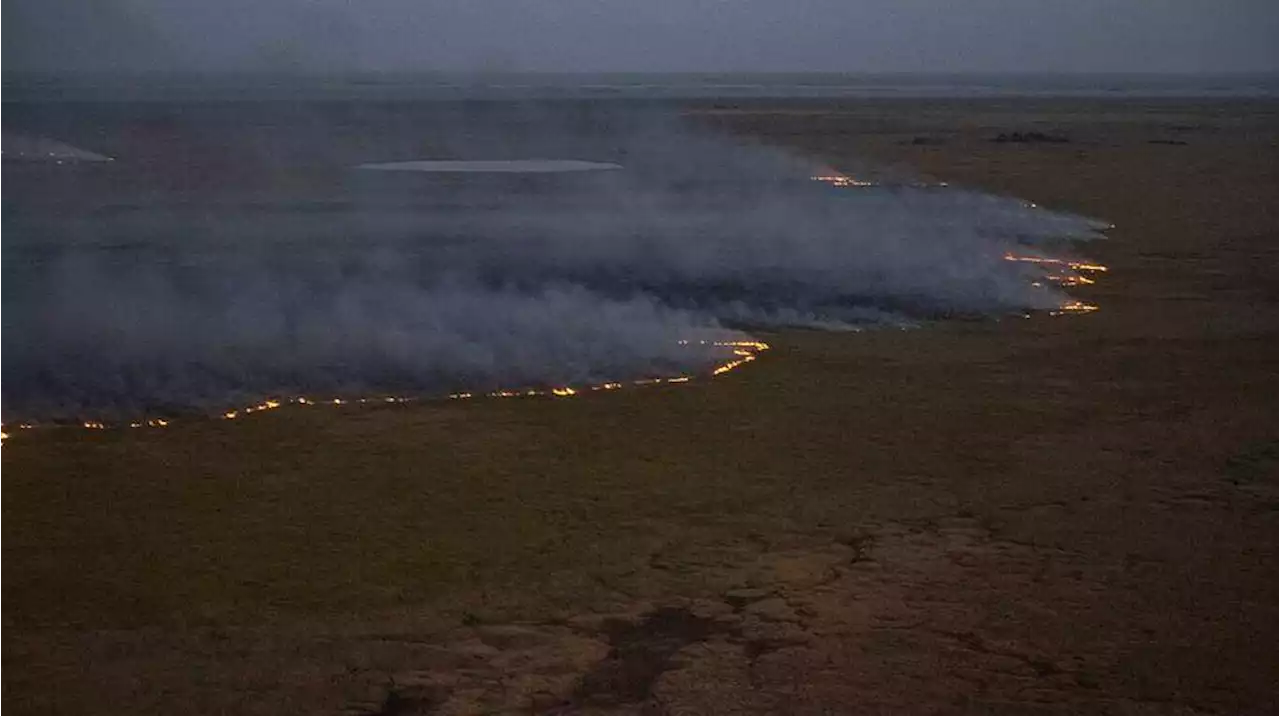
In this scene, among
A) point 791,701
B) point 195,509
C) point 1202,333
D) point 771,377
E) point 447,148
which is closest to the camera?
point 791,701

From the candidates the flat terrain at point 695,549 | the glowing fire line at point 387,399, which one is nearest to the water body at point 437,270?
the glowing fire line at point 387,399

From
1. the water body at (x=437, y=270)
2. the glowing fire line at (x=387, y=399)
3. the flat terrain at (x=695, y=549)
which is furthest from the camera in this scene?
the water body at (x=437, y=270)

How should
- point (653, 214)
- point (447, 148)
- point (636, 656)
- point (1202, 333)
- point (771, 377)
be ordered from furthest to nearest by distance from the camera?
1. point (447, 148)
2. point (653, 214)
3. point (1202, 333)
4. point (771, 377)
5. point (636, 656)

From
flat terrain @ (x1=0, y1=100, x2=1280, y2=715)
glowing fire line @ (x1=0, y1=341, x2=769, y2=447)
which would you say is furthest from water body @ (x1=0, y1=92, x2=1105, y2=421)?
flat terrain @ (x1=0, y1=100, x2=1280, y2=715)

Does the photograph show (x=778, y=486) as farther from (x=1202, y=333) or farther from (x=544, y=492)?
(x=1202, y=333)

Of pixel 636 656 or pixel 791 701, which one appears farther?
pixel 636 656

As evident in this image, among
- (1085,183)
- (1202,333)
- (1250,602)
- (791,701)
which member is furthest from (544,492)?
(1085,183)

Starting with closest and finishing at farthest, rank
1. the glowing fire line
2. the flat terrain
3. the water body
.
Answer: the flat terrain, the glowing fire line, the water body

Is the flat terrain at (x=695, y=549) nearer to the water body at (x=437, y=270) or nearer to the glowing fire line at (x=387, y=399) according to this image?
the glowing fire line at (x=387, y=399)

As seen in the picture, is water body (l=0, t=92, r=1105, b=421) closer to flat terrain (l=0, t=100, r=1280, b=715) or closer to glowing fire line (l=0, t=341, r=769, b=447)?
glowing fire line (l=0, t=341, r=769, b=447)
